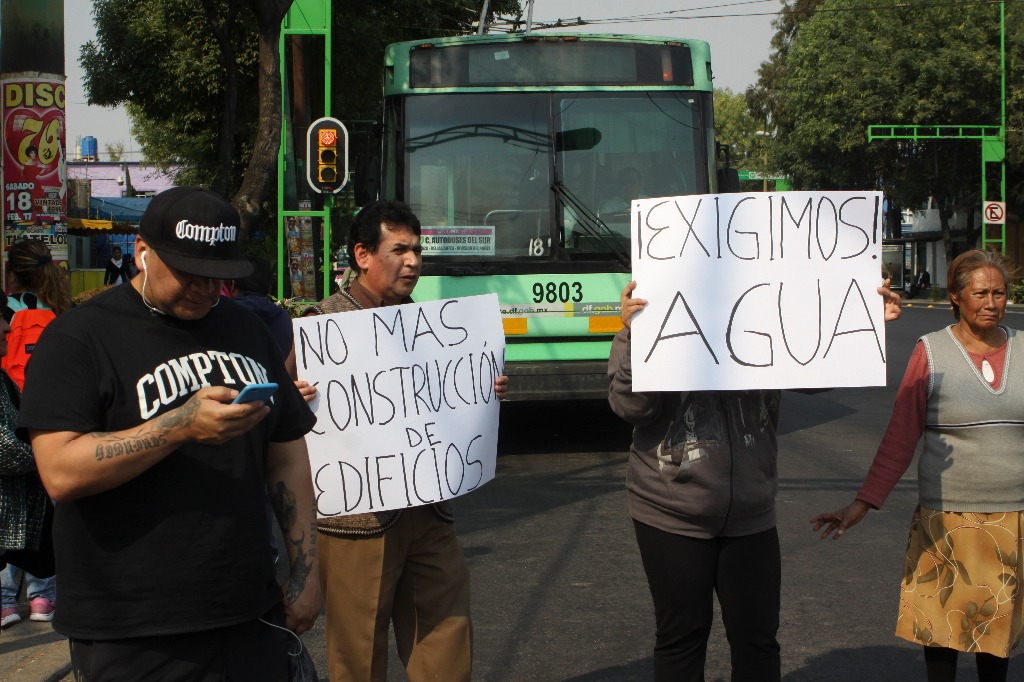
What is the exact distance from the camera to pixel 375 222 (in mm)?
3789

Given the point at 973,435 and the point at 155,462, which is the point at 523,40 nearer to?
the point at 973,435

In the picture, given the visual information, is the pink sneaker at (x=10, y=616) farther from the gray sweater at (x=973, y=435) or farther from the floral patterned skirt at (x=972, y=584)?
the gray sweater at (x=973, y=435)

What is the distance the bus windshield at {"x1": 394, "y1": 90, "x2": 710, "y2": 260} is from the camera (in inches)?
383

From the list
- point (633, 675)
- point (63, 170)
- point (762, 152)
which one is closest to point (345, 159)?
point (63, 170)

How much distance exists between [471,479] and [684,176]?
21.2 feet

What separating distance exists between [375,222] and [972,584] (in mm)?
2220

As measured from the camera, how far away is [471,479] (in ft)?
12.7

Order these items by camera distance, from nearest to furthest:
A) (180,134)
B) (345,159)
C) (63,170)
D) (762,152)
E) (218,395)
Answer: (218,395), (63,170), (345,159), (180,134), (762,152)

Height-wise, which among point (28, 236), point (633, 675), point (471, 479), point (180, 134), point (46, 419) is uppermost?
point (180, 134)

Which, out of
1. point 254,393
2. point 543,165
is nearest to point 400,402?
point 254,393

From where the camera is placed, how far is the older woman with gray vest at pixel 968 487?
12.9 ft

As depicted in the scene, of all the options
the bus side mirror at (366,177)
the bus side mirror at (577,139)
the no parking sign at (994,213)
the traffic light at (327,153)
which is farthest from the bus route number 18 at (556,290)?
the no parking sign at (994,213)

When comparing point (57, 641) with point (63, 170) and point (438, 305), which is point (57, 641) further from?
point (63, 170)

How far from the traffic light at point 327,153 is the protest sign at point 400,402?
19.9 ft
